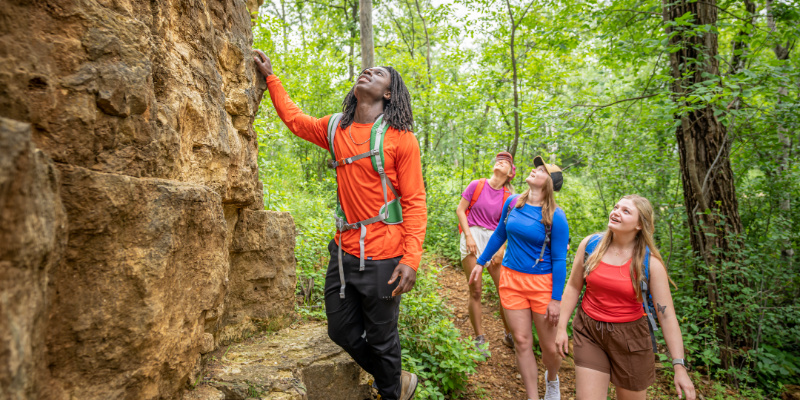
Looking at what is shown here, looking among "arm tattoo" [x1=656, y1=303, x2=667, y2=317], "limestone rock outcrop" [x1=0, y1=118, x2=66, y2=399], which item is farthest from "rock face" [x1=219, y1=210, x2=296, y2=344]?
"arm tattoo" [x1=656, y1=303, x2=667, y2=317]

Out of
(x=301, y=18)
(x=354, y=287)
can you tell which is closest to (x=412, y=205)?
(x=354, y=287)

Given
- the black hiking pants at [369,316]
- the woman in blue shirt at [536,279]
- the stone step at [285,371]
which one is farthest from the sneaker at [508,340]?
the black hiking pants at [369,316]

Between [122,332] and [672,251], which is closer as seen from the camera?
[122,332]

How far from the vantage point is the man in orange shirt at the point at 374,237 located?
2963 mm

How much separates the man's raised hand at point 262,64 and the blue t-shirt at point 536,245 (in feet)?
8.77

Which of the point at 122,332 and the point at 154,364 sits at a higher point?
the point at 122,332

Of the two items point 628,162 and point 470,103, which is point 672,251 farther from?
point 470,103

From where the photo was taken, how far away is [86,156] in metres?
1.65

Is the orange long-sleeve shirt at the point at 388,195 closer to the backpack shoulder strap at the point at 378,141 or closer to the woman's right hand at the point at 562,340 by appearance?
the backpack shoulder strap at the point at 378,141

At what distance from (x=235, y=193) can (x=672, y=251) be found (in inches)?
264

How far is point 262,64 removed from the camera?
339cm

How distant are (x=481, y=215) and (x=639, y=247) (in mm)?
2298

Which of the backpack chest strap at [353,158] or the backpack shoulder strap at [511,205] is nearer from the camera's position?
the backpack chest strap at [353,158]

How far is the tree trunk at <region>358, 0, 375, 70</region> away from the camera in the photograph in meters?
6.20
